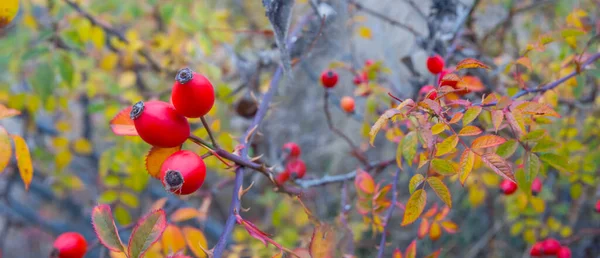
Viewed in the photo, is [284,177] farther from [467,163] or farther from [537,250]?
[537,250]

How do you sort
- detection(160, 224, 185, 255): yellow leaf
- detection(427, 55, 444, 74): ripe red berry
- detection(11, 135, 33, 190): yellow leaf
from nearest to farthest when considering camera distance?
detection(11, 135, 33, 190): yellow leaf, detection(427, 55, 444, 74): ripe red berry, detection(160, 224, 185, 255): yellow leaf

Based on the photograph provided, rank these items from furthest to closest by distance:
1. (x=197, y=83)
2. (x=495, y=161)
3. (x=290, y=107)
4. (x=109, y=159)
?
(x=290, y=107)
(x=109, y=159)
(x=495, y=161)
(x=197, y=83)

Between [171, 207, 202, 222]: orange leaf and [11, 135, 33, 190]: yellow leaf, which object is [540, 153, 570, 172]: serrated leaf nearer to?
[171, 207, 202, 222]: orange leaf

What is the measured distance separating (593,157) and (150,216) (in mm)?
1408

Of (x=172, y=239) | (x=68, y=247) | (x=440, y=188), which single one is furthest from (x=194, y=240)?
(x=440, y=188)

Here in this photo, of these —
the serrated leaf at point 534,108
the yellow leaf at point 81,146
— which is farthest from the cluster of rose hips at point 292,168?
the yellow leaf at point 81,146

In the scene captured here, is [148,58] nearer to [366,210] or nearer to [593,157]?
[366,210]

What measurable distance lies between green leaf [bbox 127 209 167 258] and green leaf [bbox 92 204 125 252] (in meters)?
0.06

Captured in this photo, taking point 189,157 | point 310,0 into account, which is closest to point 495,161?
point 189,157

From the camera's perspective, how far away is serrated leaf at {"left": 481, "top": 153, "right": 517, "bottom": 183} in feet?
2.77

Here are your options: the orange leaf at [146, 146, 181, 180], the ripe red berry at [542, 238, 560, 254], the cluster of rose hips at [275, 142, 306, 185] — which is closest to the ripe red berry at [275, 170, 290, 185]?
the cluster of rose hips at [275, 142, 306, 185]

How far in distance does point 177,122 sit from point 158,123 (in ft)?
0.11

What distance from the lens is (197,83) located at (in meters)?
0.74

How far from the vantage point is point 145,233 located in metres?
0.80
